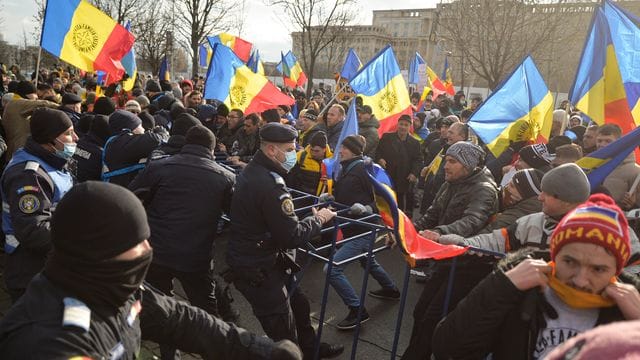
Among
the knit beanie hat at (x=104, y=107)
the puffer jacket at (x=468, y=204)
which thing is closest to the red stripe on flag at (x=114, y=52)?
the knit beanie hat at (x=104, y=107)

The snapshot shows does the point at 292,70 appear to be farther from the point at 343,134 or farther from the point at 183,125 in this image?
the point at 183,125

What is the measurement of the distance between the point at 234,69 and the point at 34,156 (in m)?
4.86

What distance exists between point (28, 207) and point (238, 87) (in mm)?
4897

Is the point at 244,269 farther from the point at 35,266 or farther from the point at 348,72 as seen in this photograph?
the point at 348,72

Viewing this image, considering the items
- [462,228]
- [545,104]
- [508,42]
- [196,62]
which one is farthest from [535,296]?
[196,62]

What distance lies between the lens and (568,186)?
2.55 m

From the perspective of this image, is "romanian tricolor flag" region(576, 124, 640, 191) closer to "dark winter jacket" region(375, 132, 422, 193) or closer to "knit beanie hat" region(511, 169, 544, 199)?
"knit beanie hat" region(511, 169, 544, 199)

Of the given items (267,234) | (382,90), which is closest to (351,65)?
(382,90)

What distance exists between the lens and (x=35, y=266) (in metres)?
2.89

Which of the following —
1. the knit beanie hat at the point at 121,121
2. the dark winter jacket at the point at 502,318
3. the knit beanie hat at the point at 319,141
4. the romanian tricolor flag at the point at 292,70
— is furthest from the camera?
the romanian tricolor flag at the point at 292,70

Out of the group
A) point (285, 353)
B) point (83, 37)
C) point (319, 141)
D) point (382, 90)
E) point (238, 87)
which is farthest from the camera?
point (382, 90)

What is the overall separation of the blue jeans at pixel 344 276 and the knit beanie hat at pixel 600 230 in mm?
2339

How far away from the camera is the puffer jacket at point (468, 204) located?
3340 millimetres

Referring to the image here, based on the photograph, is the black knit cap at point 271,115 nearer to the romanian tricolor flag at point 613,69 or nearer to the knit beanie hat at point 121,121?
the knit beanie hat at point 121,121
